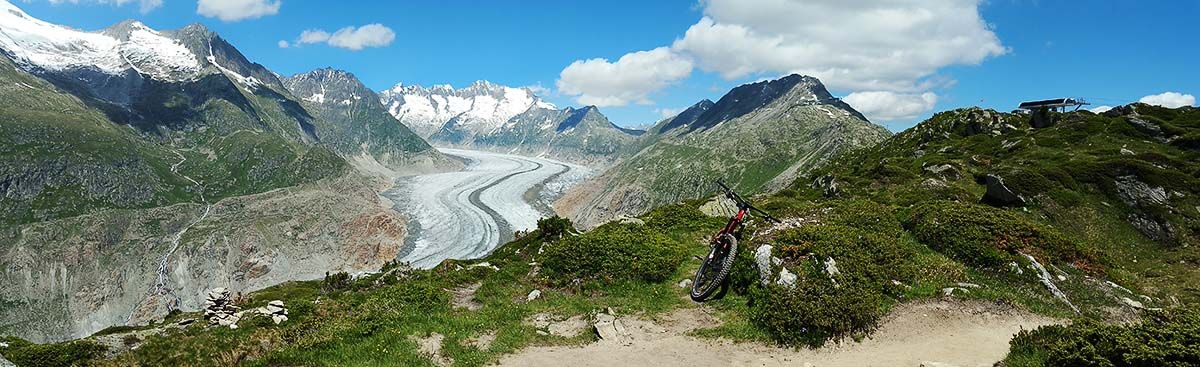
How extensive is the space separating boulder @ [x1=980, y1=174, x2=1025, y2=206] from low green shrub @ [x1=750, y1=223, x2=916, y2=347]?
17535mm

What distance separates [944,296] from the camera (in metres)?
19.4

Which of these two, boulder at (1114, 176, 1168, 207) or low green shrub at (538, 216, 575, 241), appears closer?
boulder at (1114, 176, 1168, 207)

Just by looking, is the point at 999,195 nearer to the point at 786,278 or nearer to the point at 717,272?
the point at 786,278

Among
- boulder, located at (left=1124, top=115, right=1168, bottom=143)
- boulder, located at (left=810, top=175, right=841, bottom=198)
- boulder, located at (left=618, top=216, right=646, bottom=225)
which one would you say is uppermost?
boulder, located at (left=1124, top=115, right=1168, bottom=143)

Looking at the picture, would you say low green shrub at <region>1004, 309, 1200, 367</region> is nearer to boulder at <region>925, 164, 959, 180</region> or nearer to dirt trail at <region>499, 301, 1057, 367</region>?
dirt trail at <region>499, 301, 1057, 367</region>

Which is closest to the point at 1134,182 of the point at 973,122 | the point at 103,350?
the point at 973,122

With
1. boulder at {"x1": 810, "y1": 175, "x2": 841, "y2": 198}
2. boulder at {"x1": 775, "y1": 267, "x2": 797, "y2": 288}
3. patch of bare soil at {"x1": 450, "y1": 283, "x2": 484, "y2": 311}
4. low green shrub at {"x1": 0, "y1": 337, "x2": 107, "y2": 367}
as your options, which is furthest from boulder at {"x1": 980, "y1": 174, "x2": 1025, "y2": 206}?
low green shrub at {"x1": 0, "y1": 337, "x2": 107, "y2": 367}

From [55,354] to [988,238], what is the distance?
3772 centimetres

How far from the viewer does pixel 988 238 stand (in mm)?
24188

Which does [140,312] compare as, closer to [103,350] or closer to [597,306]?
[103,350]

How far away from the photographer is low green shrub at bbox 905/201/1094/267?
23.6 m

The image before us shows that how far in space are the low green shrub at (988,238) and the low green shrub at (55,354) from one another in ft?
115

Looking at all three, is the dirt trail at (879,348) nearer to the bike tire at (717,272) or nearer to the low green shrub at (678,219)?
the bike tire at (717,272)

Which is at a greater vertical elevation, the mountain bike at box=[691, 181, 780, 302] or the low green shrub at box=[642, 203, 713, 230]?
the low green shrub at box=[642, 203, 713, 230]
